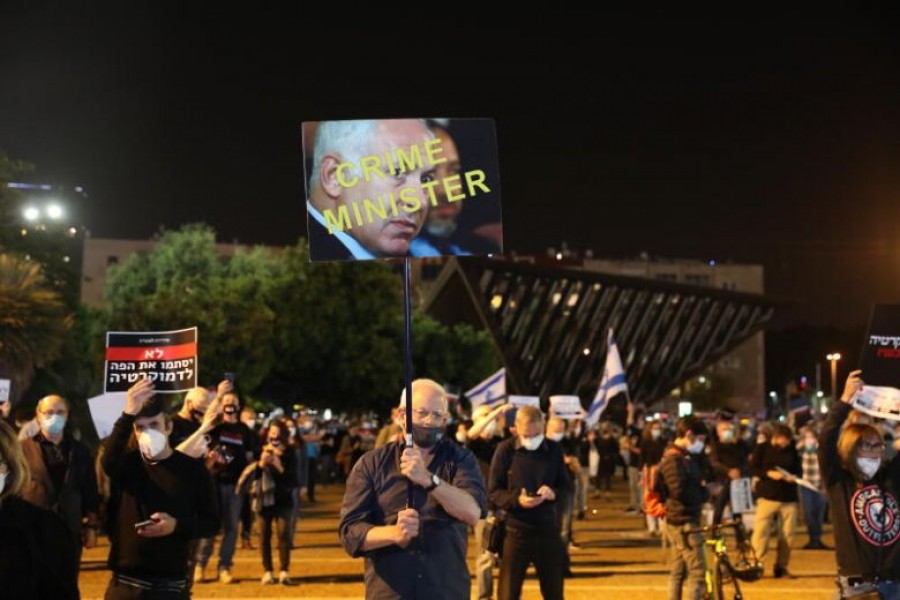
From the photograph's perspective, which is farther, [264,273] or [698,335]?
[698,335]

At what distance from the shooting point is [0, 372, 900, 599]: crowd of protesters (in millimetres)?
5629

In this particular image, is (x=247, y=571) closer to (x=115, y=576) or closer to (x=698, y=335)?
(x=115, y=576)

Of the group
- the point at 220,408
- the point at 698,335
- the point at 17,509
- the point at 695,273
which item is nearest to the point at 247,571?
the point at 220,408

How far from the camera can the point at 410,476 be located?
5.49 metres

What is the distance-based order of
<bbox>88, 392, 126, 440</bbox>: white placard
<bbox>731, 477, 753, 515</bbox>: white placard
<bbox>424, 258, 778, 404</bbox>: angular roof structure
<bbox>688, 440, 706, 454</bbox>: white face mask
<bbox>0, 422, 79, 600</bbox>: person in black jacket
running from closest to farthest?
<bbox>0, 422, 79, 600</bbox>: person in black jacket
<bbox>688, 440, 706, 454</bbox>: white face mask
<bbox>731, 477, 753, 515</bbox>: white placard
<bbox>88, 392, 126, 440</bbox>: white placard
<bbox>424, 258, 778, 404</bbox>: angular roof structure

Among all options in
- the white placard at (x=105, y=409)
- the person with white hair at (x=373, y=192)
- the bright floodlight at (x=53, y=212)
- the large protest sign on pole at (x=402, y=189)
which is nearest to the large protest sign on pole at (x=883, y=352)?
the large protest sign on pole at (x=402, y=189)

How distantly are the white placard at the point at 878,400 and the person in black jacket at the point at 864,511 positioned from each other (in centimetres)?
201

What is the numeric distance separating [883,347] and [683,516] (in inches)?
87.4

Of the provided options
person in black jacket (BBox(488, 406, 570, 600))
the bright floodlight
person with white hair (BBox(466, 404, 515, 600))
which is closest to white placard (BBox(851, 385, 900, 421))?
person in black jacket (BBox(488, 406, 570, 600))

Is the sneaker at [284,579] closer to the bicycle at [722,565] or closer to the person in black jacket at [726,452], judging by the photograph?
the bicycle at [722,565]

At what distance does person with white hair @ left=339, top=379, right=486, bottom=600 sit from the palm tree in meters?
15.6

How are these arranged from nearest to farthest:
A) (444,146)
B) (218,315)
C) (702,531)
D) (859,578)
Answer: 1. (444,146)
2. (859,578)
3. (702,531)
4. (218,315)

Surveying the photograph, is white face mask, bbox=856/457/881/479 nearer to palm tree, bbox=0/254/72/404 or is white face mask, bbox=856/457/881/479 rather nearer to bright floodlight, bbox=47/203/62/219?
palm tree, bbox=0/254/72/404

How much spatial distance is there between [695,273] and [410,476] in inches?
5899
